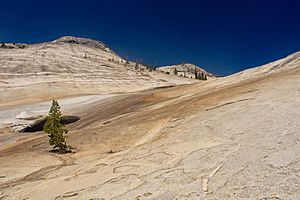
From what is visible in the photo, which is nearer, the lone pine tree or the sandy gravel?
the sandy gravel

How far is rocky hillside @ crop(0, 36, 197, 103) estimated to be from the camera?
41344 millimetres

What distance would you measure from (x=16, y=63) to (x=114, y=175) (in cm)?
4184

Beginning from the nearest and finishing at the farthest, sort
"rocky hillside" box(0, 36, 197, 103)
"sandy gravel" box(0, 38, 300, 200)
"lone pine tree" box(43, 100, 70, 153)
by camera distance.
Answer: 1. "sandy gravel" box(0, 38, 300, 200)
2. "lone pine tree" box(43, 100, 70, 153)
3. "rocky hillside" box(0, 36, 197, 103)

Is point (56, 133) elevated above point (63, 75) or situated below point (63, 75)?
below

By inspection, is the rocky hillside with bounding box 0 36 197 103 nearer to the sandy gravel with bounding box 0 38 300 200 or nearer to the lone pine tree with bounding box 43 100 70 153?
the lone pine tree with bounding box 43 100 70 153

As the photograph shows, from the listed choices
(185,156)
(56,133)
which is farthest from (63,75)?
(185,156)

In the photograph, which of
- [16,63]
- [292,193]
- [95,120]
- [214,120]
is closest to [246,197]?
[292,193]

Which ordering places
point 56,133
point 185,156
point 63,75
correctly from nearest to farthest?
point 185,156 < point 56,133 < point 63,75

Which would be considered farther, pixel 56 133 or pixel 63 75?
pixel 63 75

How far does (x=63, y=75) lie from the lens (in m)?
47.7

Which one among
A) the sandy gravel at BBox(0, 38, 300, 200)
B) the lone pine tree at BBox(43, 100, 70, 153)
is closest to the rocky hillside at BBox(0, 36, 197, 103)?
the lone pine tree at BBox(43, 100, 70, 153)

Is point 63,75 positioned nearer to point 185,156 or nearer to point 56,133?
point 56,133

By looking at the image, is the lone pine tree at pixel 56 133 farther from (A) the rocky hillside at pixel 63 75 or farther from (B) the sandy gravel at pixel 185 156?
(A) the rocky hillside at pixel 63 75

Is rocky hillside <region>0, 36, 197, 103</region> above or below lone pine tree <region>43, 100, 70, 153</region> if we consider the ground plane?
above
